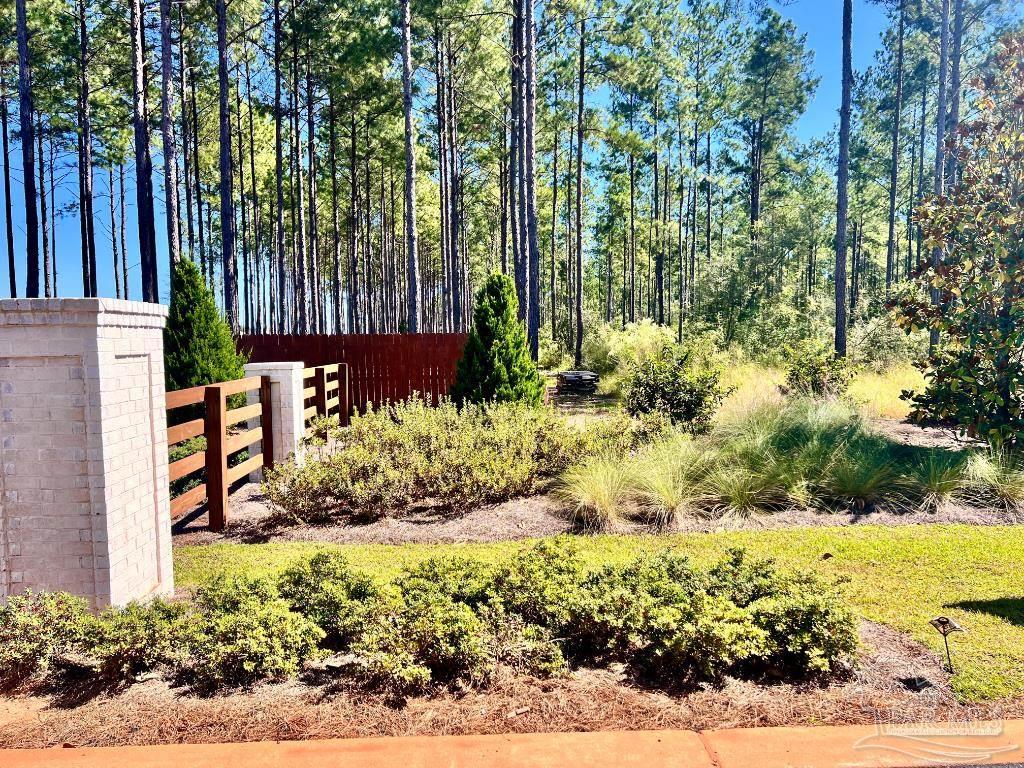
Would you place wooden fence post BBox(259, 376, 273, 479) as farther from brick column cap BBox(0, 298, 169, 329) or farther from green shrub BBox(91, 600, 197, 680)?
green shrub BBox(91, 600, 197, 680)

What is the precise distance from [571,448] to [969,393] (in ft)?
15.0

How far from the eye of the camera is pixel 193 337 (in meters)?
8.89

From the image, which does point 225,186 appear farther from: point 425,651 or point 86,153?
point 425,651

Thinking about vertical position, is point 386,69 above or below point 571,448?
above

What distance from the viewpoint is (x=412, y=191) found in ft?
58.0

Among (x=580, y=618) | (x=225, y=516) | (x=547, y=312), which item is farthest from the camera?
(x=547, y=312)

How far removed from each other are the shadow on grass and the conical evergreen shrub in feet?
22.5

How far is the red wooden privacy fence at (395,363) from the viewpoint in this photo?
1531cm

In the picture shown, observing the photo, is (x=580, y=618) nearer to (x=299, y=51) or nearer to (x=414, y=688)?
(x=414, y=688)

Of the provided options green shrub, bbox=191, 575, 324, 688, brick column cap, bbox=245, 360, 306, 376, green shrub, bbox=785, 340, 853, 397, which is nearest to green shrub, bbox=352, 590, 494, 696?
green shrub, bbox=191, 575, 324, 688

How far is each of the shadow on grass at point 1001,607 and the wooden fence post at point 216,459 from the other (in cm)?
582

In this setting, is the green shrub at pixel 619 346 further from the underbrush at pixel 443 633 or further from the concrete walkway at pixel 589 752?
the concrete walkway at pixel 589 752

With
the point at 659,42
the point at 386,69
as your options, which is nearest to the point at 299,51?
the point at 386,69

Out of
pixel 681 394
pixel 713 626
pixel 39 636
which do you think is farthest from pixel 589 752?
pixel 681 394
